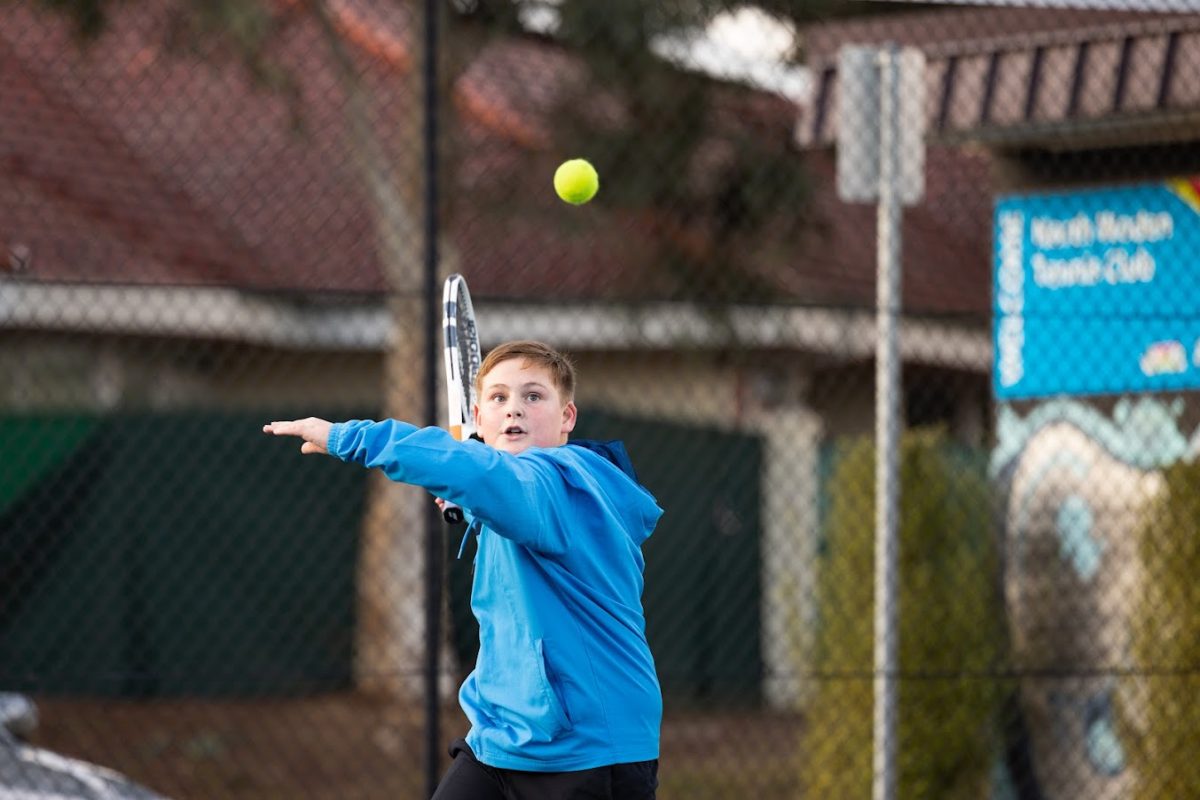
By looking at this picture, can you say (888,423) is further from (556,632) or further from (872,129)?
(556,632)

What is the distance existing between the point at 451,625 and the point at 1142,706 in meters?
2.76

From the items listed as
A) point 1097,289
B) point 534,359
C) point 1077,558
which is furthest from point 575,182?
point 1077,558

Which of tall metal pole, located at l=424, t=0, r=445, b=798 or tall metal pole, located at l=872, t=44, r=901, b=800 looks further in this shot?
tall metal pole, located at l=872, t=44, r=901, b=800

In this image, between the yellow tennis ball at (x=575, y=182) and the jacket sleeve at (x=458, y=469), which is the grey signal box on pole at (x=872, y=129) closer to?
the yellow tennis ball at (x=575, y=182)

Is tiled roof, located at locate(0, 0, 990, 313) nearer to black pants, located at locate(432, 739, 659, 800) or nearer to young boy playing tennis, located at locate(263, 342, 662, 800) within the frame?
young boy playing tennis, located at locate(263, 342, 662, 800)

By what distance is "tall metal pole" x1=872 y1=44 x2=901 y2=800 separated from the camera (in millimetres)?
4945

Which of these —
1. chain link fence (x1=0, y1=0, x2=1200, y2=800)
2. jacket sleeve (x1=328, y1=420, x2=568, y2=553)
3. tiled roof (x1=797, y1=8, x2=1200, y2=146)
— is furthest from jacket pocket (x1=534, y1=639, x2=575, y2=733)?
tiled roof (x1=797, y1=8, x2=1200, y2=146)

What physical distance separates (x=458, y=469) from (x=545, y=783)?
69cm

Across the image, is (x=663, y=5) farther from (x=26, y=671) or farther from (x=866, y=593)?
(x=26, y=671)

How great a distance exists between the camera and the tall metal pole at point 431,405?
178 inches

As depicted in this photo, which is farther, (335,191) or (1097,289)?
(335,191)

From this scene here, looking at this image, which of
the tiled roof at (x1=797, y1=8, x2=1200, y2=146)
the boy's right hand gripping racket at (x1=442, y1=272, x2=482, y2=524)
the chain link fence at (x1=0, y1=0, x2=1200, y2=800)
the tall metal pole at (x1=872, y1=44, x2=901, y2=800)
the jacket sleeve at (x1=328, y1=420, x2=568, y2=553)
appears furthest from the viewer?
the chain link fence at (x1=0, y1=0, x2=1200, y2=800)

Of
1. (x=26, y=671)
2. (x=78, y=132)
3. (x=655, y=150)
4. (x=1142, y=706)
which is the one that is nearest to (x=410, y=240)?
(x=655, y=150)

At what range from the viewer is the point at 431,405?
179 inches
